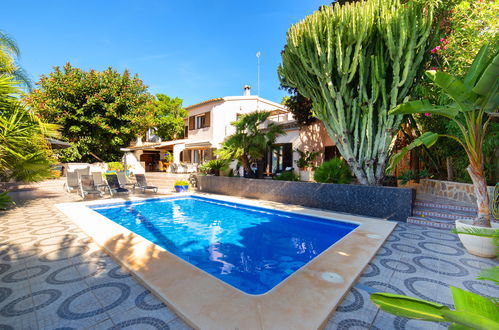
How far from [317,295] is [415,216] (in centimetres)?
693

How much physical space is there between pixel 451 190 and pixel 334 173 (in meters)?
4.76

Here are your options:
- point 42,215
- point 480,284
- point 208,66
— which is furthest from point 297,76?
point 208,66

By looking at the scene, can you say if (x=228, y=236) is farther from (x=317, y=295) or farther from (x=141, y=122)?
(x=141, y=122)

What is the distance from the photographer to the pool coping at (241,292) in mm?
2725

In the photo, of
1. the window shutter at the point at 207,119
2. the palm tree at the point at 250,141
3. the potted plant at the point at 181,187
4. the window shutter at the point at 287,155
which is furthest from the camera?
the window shutter at the point at 207,119

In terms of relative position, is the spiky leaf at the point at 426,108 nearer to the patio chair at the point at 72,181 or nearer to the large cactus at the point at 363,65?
the large cactus at the point at 363,65

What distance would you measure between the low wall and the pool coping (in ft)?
10.5

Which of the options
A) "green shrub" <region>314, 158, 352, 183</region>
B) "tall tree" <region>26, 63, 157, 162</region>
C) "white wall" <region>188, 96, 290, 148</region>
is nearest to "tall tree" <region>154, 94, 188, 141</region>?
"tall tree" <region>26, 63, 157, 162</region>

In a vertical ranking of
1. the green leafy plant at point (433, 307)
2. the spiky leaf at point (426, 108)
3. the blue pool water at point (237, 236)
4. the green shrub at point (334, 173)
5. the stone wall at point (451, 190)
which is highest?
the spiky leaf at point (426, 108)

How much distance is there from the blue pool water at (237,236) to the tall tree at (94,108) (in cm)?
1534

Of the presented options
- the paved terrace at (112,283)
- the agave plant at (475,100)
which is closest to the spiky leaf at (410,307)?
the paved terrace at (112,283)

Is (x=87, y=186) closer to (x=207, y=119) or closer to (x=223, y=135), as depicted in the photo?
(x=223, y=135)

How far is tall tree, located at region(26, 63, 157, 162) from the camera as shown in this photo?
20.4 m

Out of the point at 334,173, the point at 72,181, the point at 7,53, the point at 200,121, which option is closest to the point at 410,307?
the point at 334,173
